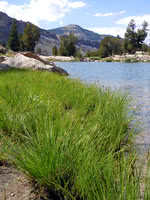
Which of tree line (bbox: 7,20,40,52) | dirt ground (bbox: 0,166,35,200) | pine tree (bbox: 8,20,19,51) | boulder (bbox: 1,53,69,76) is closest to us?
dirt ground (bbox: 0,166,35,200)

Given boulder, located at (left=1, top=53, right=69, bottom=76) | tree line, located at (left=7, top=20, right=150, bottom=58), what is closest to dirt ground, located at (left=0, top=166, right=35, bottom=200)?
boulder, located at (left=1, top=53, right=69, bottom=76)

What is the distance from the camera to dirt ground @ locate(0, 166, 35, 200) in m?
1.88

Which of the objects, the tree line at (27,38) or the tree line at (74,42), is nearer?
the tree line at (74,42)

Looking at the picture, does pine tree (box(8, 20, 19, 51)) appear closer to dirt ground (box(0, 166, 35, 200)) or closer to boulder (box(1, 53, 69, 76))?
boulder (box(1, 53, 69, 76))

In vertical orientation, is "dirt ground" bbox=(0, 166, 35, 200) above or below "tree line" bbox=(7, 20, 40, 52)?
below

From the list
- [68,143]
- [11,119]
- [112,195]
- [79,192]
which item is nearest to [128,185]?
[112,195]

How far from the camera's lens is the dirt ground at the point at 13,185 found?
6.17ft

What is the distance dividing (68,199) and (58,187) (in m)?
A: 0.11

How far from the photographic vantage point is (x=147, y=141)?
3842 millimetres

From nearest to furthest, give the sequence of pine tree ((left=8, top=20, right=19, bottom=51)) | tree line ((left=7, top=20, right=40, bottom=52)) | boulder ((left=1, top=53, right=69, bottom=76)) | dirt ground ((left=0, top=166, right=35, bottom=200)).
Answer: dirt ground ((left=0, top=166, right=35, bottom=200)), boulder ((left=1, top=53, right=69, bottom=76)), pine tree ((left=8, top=20, right=19, bottom=51)), tree line ((left=7, top=20, right=40, bottom=52))

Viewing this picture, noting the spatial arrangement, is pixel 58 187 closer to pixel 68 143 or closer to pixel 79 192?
pixel 79 192

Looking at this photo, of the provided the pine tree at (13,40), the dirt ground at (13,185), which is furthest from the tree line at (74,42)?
the dirt ground at (13,185)

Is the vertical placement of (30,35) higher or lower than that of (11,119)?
higher

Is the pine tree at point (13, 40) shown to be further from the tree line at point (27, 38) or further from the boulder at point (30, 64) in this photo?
the boulder at point (30, 64)
